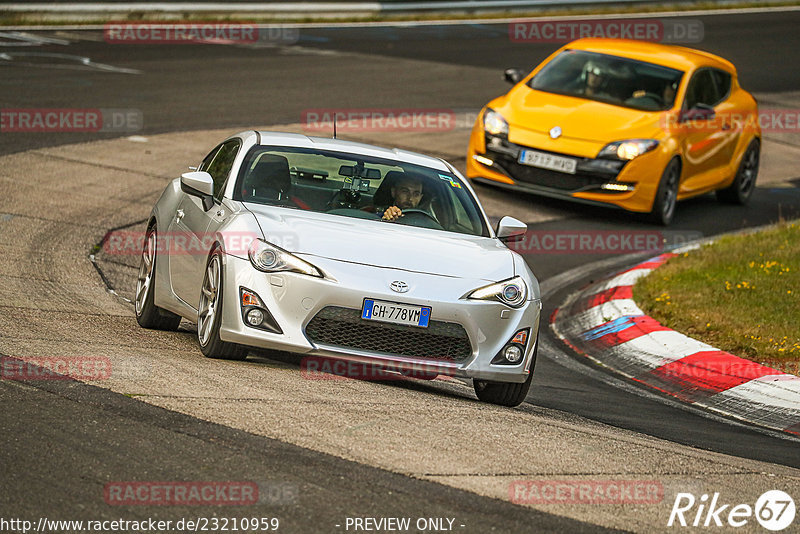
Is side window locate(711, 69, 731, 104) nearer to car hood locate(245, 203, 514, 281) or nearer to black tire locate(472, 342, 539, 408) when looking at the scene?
car hood locate(245, 203, 514, 281)

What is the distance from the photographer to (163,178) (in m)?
14.1

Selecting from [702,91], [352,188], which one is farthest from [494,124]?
[352,188]

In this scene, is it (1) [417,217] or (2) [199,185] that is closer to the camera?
(2) [199,185]

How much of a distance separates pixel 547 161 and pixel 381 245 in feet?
23.7

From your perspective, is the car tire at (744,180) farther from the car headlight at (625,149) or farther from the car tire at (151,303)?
the car tire at (151,303)

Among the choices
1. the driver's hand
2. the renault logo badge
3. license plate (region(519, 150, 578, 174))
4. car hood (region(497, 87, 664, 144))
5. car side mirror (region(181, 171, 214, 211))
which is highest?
car side mirror (region(181, 171, 214, 211))

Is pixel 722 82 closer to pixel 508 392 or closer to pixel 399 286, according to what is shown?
pixel 508 392

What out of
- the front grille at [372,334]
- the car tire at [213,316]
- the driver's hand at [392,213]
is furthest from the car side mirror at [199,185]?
the front grille at [372,334]

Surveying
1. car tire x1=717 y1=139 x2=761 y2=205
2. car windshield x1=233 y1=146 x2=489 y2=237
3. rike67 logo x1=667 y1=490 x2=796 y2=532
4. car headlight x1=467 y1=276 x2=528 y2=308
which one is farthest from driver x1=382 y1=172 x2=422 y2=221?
car tire x1=717 y1=139 x2=761 y2=205

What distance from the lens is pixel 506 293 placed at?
734 centimetres

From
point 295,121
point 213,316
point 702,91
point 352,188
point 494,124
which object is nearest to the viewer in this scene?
point 213,316

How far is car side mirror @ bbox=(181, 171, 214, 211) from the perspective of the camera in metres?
7.88

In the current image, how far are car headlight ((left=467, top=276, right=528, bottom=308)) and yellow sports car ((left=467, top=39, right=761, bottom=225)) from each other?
698 centimetres

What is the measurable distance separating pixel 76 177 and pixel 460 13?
59.8ft
